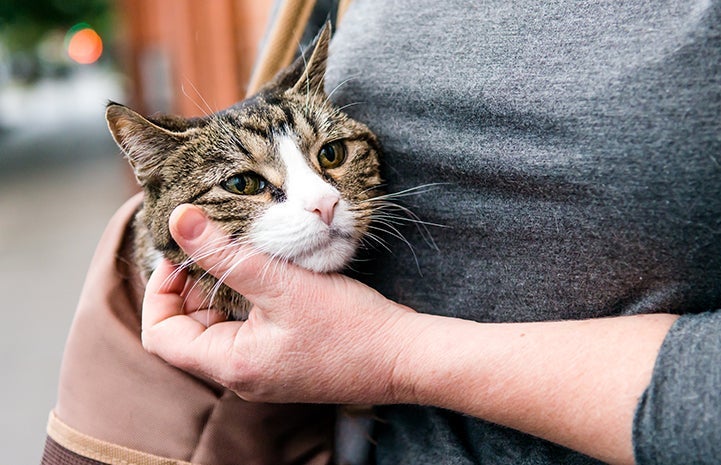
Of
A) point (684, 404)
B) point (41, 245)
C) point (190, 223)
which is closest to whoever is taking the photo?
point (684, 404)

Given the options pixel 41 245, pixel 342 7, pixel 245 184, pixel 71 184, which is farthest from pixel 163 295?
pixel 71 184

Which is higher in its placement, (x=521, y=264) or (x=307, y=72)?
(x=307, y=72)

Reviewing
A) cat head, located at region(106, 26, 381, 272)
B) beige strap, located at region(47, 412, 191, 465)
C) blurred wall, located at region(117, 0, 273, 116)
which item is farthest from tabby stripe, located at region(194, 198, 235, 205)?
blurred wall, located at region(117, 0, 273, 116)

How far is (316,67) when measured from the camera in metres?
1.17

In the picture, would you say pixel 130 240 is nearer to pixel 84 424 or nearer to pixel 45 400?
pixel 84 424

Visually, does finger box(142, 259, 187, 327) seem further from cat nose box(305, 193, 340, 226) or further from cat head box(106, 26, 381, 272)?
cat nose box(305, 193, 340, 226)

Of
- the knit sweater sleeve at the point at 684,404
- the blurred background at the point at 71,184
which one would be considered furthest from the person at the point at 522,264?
the blurred background at the point at 71,184

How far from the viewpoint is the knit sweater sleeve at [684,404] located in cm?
70

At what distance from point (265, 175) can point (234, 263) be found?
0.19 metres

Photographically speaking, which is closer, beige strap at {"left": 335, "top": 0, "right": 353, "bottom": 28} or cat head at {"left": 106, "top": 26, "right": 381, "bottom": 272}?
cat head at {"left": 106, "top": 26, "right": 381, "bottom": 272}

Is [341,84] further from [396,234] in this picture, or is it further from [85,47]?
[85,47]

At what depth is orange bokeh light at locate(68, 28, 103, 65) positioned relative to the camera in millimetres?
24438

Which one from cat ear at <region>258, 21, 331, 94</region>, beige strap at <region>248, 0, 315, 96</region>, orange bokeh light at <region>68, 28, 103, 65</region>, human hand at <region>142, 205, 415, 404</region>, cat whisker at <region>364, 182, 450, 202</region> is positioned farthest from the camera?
orange bokeh light at <region>68, 28, 103, 65</region>

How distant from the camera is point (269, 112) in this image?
1137 mm
